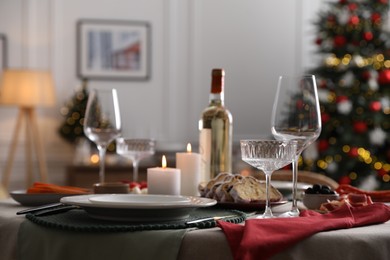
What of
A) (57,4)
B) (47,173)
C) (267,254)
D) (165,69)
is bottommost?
(47,173)

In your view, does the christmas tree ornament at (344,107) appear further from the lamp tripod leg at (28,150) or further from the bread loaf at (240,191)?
the bread loaf at (240,191)

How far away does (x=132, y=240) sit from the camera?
4.12 ft

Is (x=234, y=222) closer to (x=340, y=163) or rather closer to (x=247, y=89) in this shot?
(x=340, y=163)

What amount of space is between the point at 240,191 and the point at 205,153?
0.37 metres

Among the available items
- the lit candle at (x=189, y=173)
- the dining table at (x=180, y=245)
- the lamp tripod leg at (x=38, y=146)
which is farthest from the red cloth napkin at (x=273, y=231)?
the lamp tripod leg at (x=38, y=146)

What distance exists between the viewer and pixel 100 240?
1.27 m

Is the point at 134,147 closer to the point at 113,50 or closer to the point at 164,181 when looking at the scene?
the point at 164,181

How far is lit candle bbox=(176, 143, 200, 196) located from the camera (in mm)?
1924

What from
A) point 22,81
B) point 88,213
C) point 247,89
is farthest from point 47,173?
→ point 88,213

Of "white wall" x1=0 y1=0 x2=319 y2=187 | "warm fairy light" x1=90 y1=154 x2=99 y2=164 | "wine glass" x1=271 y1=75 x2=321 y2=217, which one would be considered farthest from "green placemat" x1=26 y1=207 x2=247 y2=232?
"white wall" x1=0 y1=0 x2=319 y2=187

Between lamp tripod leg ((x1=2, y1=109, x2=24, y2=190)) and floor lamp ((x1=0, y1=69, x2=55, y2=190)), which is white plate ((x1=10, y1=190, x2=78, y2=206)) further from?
lamp tripod leg ((x1=2, y1=109, x2=24, y2=190))

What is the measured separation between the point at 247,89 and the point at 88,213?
479 centimetres

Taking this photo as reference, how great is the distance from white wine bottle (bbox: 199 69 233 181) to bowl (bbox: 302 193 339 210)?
35 cm

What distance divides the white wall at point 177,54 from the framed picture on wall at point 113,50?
0.18 ft
